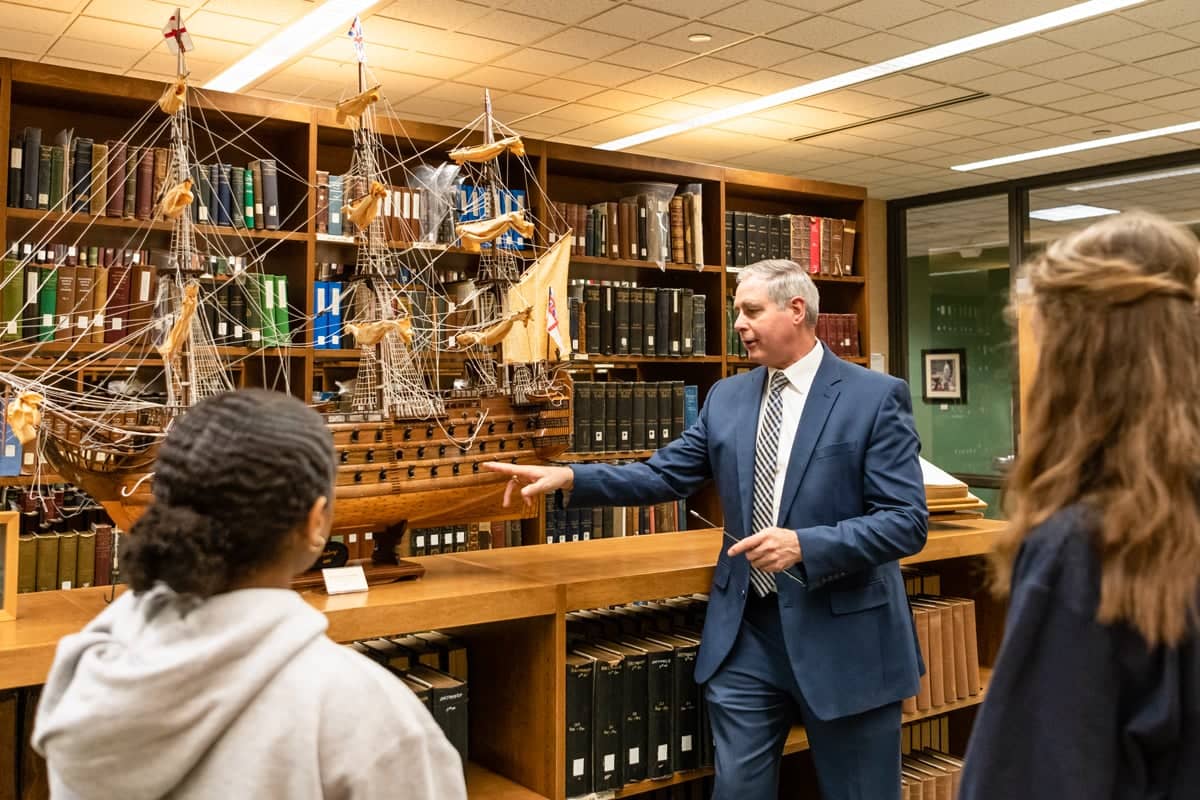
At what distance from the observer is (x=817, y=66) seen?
5.52 meters

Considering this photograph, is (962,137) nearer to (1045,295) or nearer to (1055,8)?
(1055,8)

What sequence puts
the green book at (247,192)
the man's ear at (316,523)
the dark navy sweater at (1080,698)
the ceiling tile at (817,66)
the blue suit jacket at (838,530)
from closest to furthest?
the dark navy sweater at (1080,698) → the man's ear at (316,523) → the blue suit jacket at (838,530) → the green book at (247,192) → the ceiling tile at (817,66)

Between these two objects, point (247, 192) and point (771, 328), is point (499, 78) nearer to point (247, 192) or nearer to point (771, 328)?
point (247, 192)

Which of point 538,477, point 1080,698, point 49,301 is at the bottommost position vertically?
point 1080,698

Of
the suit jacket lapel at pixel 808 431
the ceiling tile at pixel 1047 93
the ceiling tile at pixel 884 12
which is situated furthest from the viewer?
the ceiling tile at pixel 1047 93

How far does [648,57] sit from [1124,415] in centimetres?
476

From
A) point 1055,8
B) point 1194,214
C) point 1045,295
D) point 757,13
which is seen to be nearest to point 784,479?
point 1045,295

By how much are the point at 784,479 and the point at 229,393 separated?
5.33 feet

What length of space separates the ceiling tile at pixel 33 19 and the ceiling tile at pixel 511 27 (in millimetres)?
1830

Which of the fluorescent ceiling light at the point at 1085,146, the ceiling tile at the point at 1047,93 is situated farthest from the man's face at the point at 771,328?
the fluorescent ceiling light at the point at 1085,146

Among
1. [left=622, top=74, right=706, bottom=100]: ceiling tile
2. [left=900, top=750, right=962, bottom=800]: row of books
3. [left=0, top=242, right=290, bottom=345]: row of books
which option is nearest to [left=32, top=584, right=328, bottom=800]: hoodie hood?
[left=900, top=750, right=962, bottom=800]: row of books

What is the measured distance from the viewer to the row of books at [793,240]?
558 cm

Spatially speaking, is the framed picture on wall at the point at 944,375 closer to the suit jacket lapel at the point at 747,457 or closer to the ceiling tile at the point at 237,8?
the ceiling tile at the point at 237,8

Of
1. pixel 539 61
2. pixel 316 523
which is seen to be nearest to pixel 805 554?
pixel 316 523
